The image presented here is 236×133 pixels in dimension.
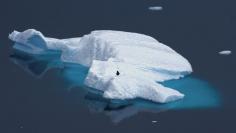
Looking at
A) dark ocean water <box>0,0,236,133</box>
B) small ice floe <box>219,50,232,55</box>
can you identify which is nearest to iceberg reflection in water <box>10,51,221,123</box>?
dark ocean water <box>0,0,236,133</box>

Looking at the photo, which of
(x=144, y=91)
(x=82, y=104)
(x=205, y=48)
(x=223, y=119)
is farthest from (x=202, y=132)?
(x=205, y=48)

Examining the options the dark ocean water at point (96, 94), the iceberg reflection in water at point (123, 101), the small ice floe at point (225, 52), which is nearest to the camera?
the dark ocean water at point (96, 94)

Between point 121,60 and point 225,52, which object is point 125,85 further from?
point 225,52

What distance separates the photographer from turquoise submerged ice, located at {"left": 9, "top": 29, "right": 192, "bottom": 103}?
20.6ft

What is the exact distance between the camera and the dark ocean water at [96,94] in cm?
600

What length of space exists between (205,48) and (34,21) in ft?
7.95

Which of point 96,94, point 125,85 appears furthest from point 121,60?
point 125,85

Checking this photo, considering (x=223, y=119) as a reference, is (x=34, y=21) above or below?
above

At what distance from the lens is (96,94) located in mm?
6508

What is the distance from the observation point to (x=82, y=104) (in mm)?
6340

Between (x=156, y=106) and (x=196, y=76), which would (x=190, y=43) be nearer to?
(x=196, y=76)

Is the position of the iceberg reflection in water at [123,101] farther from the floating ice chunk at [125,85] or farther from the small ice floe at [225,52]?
the small ice floe at [225,52]

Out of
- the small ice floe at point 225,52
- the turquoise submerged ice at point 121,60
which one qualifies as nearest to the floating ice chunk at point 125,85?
the turquoise submerged ice at point 121,60

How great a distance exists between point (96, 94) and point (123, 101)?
33 centimetres
